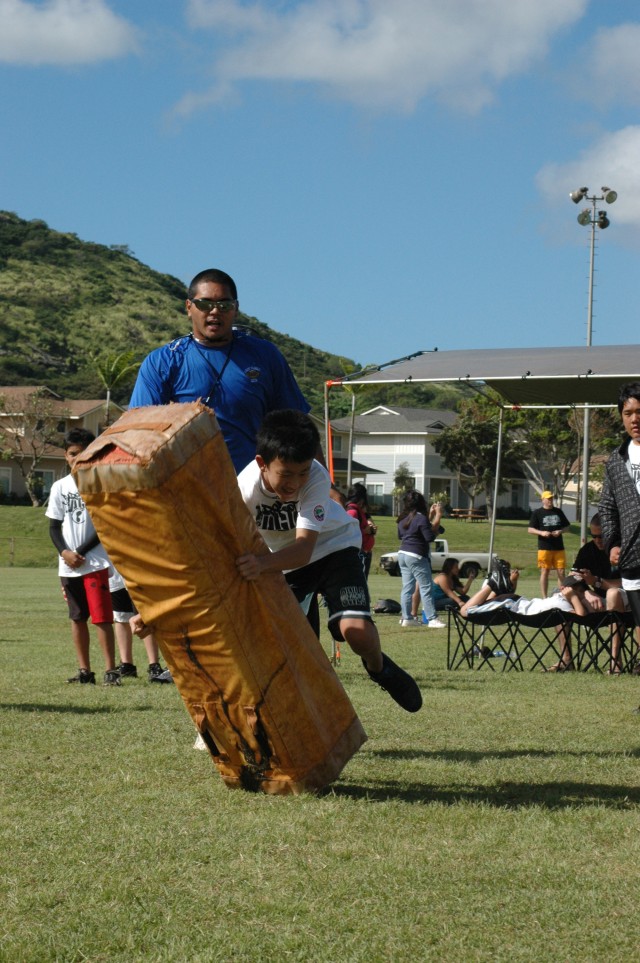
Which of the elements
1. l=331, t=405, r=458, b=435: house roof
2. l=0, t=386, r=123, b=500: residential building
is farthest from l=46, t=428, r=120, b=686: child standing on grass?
l=331, t=405, r=458, b=435: house roof

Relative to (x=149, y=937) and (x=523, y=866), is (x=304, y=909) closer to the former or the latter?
(x=149, y=937)

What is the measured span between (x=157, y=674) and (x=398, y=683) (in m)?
4.33

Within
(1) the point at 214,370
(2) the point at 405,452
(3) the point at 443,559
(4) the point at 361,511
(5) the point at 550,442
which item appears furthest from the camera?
(2) the point at 405,452

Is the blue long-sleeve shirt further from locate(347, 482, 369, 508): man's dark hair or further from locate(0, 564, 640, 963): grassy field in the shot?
locate(0, 564, 640, 963): grassy field

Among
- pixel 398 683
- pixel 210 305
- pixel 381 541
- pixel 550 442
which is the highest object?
pixel 550 442

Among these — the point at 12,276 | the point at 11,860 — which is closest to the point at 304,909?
the point at 11,860

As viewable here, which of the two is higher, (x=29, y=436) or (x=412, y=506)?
(x=29, y=436)

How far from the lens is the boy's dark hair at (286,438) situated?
15.9ft

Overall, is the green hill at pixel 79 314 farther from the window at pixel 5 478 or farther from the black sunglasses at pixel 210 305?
the black sunglasses at pixel 210 305

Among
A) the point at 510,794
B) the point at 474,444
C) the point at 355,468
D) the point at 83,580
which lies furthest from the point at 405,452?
the point at 510,794

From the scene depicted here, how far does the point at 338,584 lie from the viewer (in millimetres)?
5328

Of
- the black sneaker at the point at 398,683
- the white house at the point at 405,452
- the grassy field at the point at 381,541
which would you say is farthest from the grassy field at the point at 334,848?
the white house at the point at 405,452

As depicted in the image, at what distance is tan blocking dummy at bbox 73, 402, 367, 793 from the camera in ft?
13.8

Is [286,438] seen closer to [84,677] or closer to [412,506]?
[84,677]
